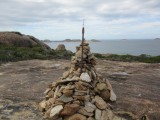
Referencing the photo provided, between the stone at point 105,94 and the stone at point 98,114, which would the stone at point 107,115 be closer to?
the stone at point 98,114

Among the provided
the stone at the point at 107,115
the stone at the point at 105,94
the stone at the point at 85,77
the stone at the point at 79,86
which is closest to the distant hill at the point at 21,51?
the stone at the point at 105,94

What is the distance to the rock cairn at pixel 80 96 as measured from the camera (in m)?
10.0

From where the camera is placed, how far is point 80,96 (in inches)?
403

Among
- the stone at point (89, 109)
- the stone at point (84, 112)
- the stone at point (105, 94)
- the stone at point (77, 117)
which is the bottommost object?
the stone at point (77, 117)

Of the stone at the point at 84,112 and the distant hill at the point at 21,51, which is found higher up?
the distant hill at the point at 21,51

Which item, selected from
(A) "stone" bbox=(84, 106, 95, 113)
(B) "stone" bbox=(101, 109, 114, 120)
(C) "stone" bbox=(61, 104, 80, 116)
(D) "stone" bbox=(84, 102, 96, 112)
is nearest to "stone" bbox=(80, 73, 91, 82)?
(D) "stone" bbox=(84, 102, 96, 112)

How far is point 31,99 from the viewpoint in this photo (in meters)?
12.4

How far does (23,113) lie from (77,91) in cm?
200

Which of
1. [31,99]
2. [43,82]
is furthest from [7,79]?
[31,99]

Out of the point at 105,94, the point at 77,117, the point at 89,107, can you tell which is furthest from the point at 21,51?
the point at 77,117

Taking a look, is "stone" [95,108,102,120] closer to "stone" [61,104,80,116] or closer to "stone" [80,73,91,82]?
"stone" [61,104,80,116]

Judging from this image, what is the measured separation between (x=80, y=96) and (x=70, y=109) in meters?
0.55

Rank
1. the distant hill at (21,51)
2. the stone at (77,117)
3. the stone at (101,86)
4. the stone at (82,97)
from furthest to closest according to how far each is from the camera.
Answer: the distant hill at (21,51), the stone at (101,86), the stone at (82,97), the stone at (77,117)

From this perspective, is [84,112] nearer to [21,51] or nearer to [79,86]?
[79,86]
